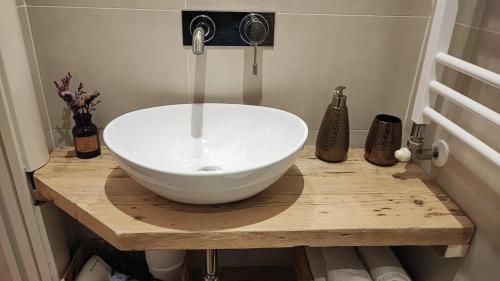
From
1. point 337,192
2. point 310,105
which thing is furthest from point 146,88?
point 337,192

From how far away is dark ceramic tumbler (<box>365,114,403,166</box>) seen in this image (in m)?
0.98

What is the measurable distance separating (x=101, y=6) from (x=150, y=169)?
21.4 inches

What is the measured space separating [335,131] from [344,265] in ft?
1.30

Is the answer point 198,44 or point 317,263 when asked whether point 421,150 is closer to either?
point 317,263

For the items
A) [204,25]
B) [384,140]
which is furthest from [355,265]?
[204,25]

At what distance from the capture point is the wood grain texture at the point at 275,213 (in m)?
0.75

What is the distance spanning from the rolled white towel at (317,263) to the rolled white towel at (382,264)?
12cm

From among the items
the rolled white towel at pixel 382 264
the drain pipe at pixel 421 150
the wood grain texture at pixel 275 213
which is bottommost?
the rolled white towel at pixel 382 264

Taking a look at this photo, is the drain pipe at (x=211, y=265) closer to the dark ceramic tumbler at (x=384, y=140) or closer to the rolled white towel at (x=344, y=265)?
the rolled white towel at (x=344, y=265)

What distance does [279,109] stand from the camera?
1.09 m

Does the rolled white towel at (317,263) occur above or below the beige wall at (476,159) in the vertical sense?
below

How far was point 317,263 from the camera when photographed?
1.09m

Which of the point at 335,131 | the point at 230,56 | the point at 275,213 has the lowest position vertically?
the point at 275,213

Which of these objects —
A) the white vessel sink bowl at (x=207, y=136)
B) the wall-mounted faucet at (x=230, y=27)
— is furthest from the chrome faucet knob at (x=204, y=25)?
the white vessel sink bowl at (x=207, y=136)
